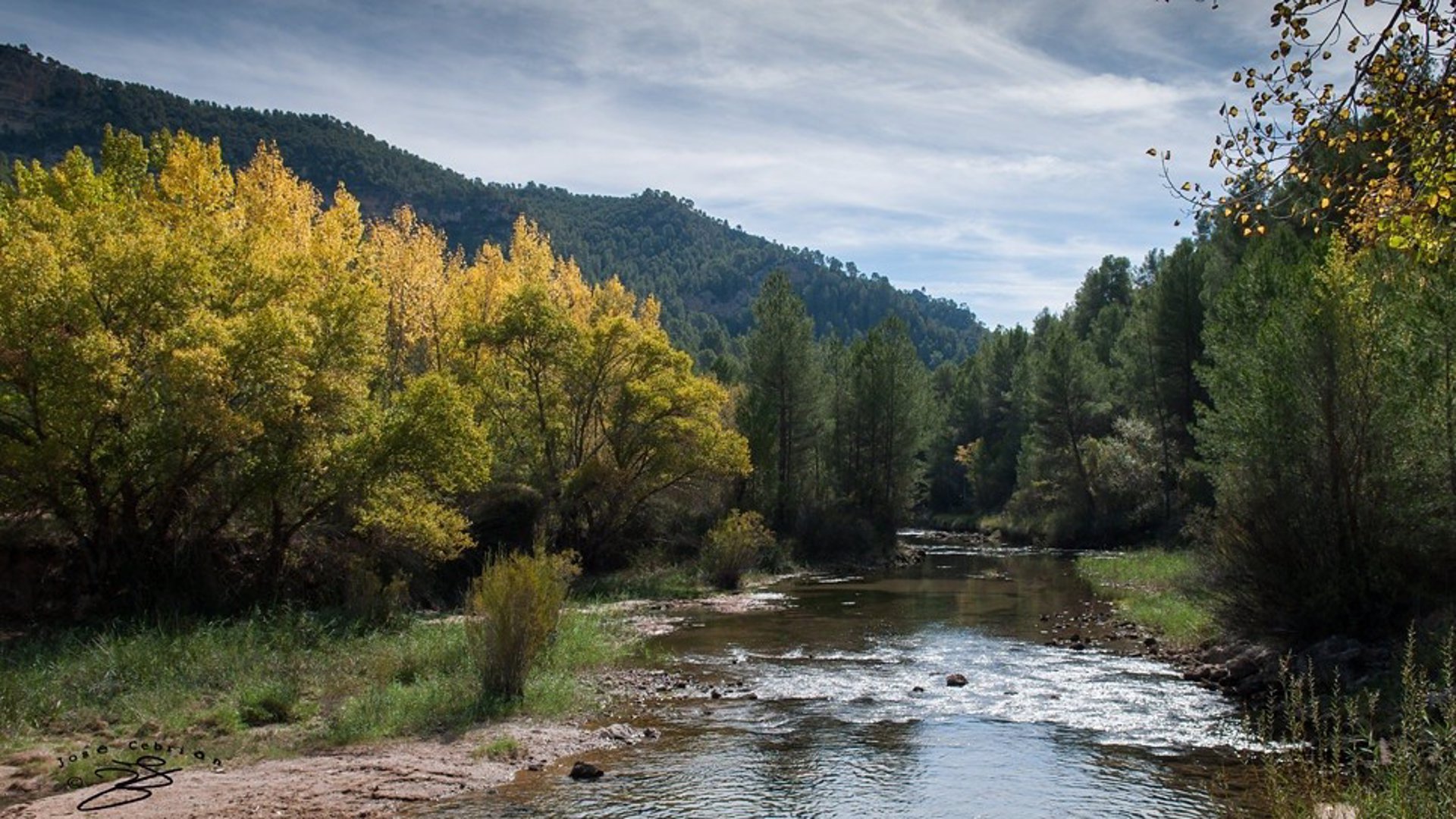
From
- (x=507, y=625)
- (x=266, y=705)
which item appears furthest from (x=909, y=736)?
(x=266, y=705)

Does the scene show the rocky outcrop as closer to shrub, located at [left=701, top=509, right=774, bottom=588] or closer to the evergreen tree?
shrub, located at [left=701, top=509, right=774, bottom=588]

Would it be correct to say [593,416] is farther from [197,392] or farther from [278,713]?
[278,713]

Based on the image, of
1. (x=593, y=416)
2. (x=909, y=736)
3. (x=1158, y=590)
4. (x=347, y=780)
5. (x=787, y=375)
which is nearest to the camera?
(x=347, y=780)

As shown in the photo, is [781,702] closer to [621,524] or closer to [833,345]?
[621,524]

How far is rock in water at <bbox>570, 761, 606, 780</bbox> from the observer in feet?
39.0

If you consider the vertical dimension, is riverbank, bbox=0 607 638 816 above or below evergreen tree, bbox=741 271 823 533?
below

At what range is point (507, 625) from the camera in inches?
585

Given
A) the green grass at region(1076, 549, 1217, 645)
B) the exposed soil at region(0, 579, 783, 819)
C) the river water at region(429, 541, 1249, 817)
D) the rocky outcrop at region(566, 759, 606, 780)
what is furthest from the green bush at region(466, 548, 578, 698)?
the green grass at region(1076, 549, 1217, 645)

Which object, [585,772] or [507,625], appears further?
[507,625]

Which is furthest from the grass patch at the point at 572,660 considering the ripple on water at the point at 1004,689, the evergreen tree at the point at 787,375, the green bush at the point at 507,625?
the evergreen tree at the point at 787,375

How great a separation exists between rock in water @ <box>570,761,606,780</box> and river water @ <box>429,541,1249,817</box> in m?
0.15

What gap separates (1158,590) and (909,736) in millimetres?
19517

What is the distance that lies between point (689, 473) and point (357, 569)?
1869 cm

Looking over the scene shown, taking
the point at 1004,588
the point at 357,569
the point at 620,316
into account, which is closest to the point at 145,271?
the point at 357,569
